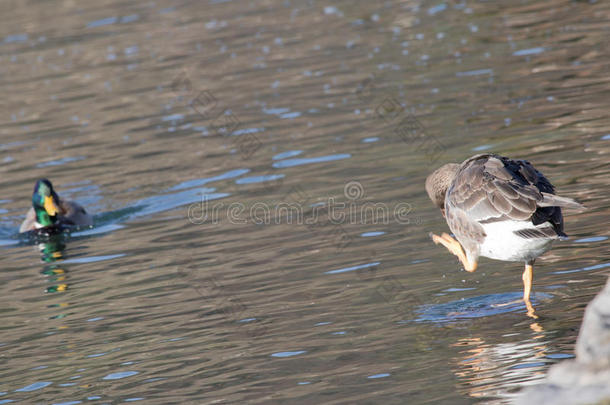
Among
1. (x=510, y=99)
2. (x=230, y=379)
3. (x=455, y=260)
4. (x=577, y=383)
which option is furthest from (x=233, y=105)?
(x=577, y=383)

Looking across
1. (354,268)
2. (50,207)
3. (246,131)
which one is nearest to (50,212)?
(50,207)

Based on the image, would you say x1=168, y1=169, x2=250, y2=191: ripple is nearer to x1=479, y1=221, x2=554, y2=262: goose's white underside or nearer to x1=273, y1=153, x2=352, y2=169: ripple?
x1=273, y1=153, x2=352, y2=169: ripple

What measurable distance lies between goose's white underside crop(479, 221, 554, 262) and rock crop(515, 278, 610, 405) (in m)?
2.56

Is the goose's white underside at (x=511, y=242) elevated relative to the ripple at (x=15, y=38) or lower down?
lower down

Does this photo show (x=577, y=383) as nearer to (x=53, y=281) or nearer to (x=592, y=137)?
(x=53, y=281)

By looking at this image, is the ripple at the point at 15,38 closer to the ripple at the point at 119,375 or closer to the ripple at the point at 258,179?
the ripple at the point at 258,179

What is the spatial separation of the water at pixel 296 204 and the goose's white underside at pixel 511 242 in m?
0.62

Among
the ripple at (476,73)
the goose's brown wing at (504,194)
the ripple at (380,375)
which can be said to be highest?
the ripple at (476,73)

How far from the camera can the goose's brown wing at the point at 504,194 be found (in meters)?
7.59

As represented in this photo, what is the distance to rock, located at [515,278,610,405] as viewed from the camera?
4.65 metres

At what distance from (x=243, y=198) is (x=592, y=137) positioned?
5.31 m

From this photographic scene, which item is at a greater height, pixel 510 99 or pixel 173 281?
pixel 510 99

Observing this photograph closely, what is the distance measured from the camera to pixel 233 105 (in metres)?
20.2

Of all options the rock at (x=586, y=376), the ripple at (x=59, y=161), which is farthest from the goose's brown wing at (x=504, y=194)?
the ripple at (x=59, y=161)
